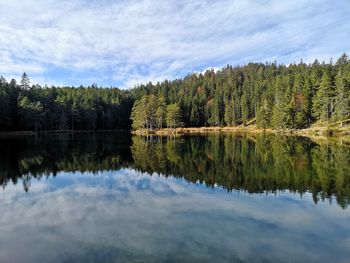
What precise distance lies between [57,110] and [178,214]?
116850 millimetres

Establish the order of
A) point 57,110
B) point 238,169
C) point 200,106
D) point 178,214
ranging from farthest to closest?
point 200,106 < point 57,110 < point 238,169 < point 178,214

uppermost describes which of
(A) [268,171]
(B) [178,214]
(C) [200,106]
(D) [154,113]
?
(C) [200,106]

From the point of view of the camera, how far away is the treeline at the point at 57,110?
105 meters

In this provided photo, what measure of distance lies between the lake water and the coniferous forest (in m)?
64.4

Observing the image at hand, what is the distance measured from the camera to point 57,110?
124m

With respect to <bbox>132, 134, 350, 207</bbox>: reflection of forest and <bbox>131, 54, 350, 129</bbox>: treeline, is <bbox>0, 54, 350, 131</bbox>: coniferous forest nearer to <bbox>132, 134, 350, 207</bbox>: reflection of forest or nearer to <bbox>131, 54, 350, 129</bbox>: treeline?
<bbox>131, 54, 350, 129</bbox>: treeline

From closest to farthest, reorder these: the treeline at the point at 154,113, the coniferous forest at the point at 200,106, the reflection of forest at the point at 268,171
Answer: the reflection of forest at the point at 268,171 < the coniferous forest at the point at 200,106 < the treeline at the point at 154,113

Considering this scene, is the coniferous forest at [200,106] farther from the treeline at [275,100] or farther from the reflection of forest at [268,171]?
the reflection of forest at [268,171]

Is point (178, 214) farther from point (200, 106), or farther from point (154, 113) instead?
point (200, 106)

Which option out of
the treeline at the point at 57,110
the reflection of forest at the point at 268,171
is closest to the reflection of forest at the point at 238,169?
the reflection of forest at the point at 268,171

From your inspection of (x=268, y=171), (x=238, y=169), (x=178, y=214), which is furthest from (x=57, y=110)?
(x=178, y=214)

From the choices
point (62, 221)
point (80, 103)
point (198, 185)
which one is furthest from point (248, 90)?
point (62, 221)

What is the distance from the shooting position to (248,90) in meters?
153

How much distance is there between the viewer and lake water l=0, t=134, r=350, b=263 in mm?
11609
